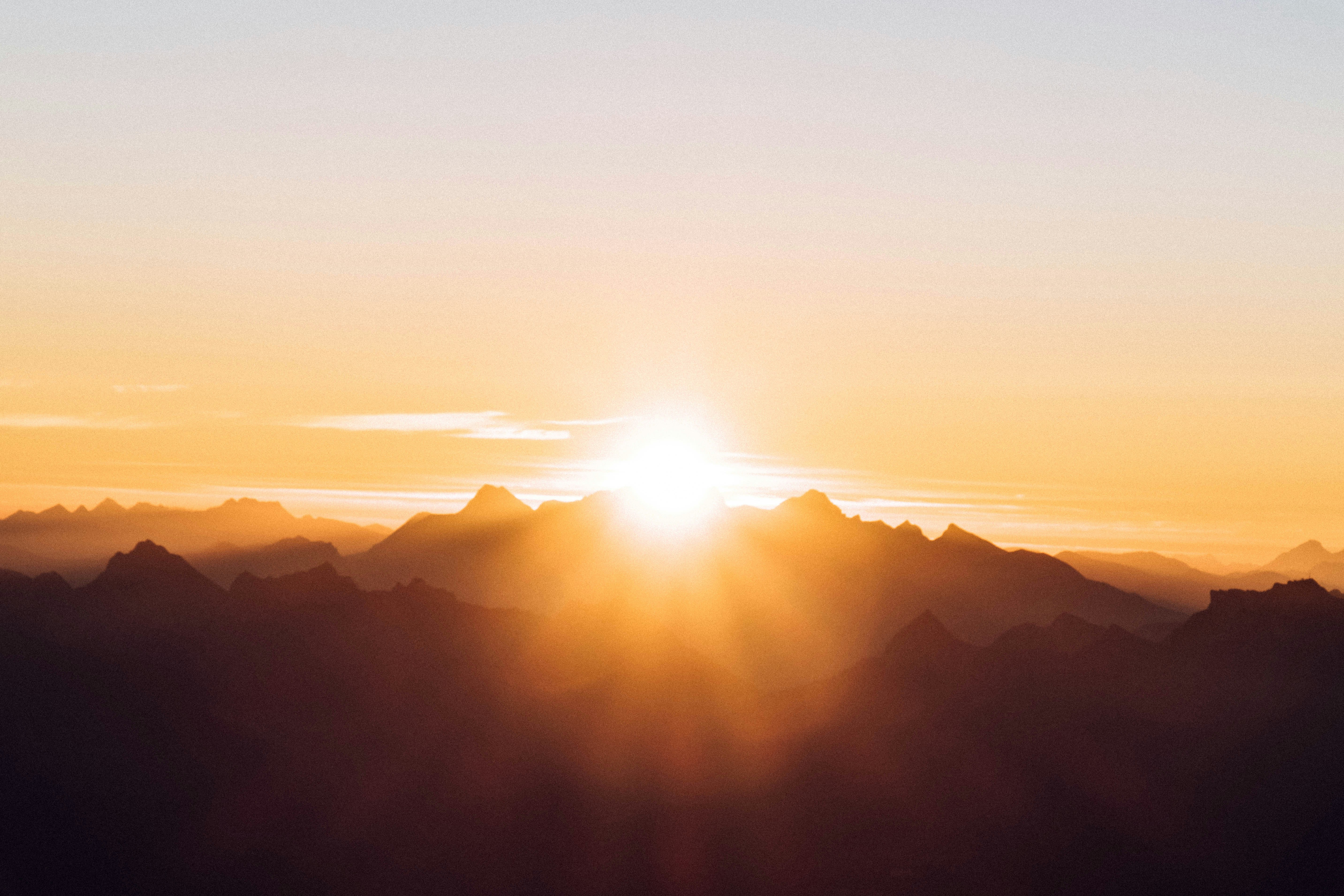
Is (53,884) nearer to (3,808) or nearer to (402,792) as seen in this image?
(3,808)

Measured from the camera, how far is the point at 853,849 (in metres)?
196

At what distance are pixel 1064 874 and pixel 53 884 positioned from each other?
138 metres

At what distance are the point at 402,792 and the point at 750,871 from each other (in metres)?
53.3

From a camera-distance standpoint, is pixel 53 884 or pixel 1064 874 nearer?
pixel 53 884

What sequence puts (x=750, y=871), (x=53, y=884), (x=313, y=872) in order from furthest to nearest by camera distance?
(x=750, y=871)
(x=313, y=872)
(x=53, y=884)

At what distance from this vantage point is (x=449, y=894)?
18338 cm

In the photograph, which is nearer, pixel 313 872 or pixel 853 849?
pixel 313 872

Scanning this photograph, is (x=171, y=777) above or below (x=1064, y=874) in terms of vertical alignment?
above

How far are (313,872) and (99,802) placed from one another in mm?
30106

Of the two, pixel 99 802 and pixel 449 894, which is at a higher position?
pixel 99 802

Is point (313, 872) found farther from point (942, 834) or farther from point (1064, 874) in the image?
point (1064, 874)

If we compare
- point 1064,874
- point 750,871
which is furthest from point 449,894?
point 1064,874

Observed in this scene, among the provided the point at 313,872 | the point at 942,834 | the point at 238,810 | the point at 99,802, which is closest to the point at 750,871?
the point at 942,834

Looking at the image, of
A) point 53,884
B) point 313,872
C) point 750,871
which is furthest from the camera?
point 750,871
